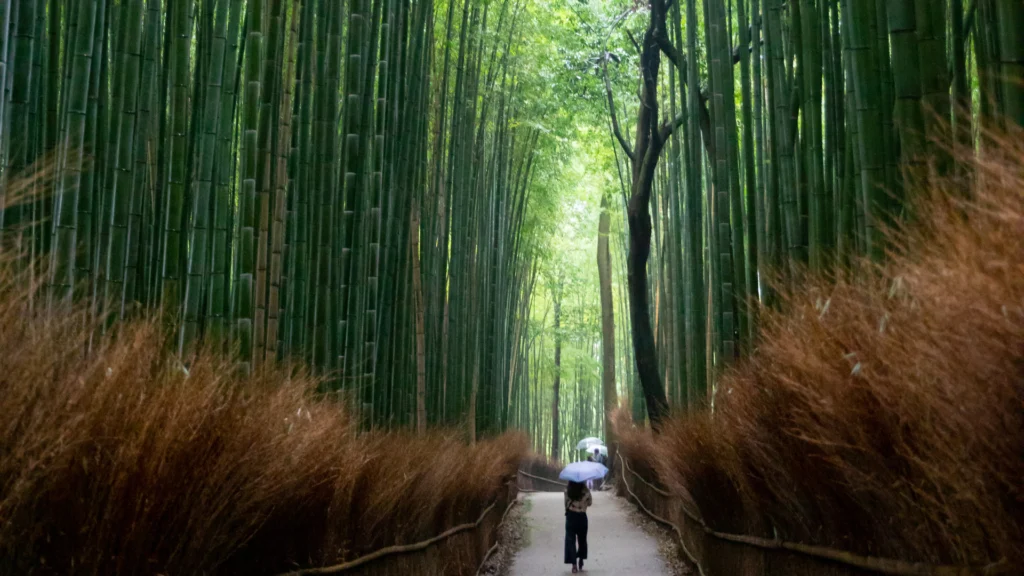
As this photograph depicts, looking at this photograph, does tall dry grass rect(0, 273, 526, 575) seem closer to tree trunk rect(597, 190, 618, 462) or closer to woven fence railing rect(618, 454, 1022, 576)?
woven fence railing rect(618, 454, 1022, 576)

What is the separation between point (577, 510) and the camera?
7164mm

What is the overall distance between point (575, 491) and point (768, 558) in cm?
343

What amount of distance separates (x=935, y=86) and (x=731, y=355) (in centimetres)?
336

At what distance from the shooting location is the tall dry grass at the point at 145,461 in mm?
1813

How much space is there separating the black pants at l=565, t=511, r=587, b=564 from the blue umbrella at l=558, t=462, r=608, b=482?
0.28 m

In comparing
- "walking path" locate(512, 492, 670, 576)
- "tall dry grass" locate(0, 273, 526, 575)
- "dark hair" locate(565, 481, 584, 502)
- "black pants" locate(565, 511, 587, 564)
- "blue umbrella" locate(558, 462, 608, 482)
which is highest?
"tall dry grass" locate(0, 273, 526, 575)

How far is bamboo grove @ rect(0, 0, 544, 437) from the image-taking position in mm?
3447

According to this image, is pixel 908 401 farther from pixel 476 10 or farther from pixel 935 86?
pixel 476 10

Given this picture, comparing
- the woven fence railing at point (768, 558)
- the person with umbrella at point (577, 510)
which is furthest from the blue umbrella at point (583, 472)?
the woven fence railing at point (768, 558)

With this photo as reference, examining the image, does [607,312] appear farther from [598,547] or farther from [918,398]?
[918,398]

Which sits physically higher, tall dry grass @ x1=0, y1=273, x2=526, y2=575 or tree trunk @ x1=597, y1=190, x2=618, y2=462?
tree trunk @ x1=597, y1=190, x2=618, y2=462

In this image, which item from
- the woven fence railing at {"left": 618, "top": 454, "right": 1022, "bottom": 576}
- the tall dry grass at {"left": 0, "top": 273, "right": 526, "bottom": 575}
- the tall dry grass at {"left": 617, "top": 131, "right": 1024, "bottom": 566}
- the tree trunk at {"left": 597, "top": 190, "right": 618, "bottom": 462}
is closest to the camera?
the tall dry grass at {"left": 617, "top": 131, "right": 1024, "bottom": 566}

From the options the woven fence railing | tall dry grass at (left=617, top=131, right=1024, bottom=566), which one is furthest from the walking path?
tall dry grass at (left=617, top=131, right=1024, bottom=566)

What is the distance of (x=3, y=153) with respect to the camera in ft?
11.3
